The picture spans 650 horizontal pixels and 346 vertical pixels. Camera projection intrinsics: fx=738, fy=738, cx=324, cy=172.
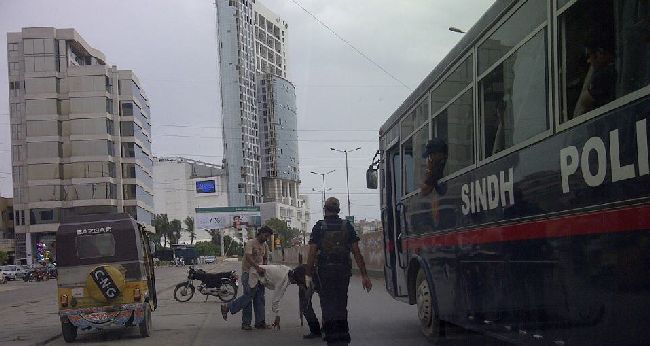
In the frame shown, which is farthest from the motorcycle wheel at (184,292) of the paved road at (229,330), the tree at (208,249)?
the tree at (208,249)

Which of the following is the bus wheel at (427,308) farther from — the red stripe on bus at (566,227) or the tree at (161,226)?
the tree at (161,226)

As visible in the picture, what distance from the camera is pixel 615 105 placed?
14.8 ft

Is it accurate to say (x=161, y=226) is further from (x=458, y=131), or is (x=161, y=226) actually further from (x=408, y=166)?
(x=458, y=131)

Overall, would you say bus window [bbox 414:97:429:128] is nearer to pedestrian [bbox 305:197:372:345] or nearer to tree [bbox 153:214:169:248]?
pedestrian [bbox 305:197:372:345]

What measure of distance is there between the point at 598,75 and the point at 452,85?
3171mm

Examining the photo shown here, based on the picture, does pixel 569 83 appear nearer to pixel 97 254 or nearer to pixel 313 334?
pixel 313 334

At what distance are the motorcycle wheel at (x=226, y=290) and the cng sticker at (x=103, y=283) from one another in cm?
896

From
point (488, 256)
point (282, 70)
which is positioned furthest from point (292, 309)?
point (282, 70)

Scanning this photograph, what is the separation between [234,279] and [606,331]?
53.9ft

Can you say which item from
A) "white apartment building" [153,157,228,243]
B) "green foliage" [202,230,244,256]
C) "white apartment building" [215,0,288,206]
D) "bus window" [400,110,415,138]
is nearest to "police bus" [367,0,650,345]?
"bus window" [400,110,415,138]

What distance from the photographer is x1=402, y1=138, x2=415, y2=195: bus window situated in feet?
32.6

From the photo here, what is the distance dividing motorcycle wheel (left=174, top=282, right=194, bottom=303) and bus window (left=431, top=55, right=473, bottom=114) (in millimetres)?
13993

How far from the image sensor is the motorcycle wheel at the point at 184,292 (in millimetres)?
21031

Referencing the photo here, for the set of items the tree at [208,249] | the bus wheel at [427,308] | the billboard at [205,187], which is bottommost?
the tree at [208,249]
